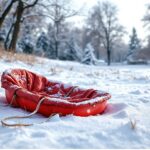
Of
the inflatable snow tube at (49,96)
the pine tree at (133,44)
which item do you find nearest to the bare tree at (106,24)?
the pine tree at (133,44)

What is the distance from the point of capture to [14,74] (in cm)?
554

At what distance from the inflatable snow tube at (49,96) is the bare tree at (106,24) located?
137 ft

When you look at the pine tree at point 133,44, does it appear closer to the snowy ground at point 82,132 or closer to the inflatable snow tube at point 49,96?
the inflatable snow tube at point 49,96

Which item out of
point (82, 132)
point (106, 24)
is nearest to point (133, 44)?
point (106, 24)

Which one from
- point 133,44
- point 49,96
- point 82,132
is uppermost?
point 133,44

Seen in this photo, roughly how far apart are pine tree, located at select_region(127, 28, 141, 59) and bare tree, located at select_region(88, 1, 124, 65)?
1140cm

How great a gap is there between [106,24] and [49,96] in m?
44.1

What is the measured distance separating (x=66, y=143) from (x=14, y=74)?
2.49 metres

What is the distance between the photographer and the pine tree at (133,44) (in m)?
61.7

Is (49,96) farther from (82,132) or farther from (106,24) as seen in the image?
(106,24)

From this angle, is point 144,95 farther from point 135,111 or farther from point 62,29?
point 62,29

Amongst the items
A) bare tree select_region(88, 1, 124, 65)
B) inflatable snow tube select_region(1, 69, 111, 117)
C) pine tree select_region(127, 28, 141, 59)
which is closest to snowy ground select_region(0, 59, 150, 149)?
inflatable snow tube select_region(1, 69, 111, 117)

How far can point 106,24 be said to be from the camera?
48469mm

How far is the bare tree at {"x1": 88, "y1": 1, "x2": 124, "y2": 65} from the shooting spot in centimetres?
4719
